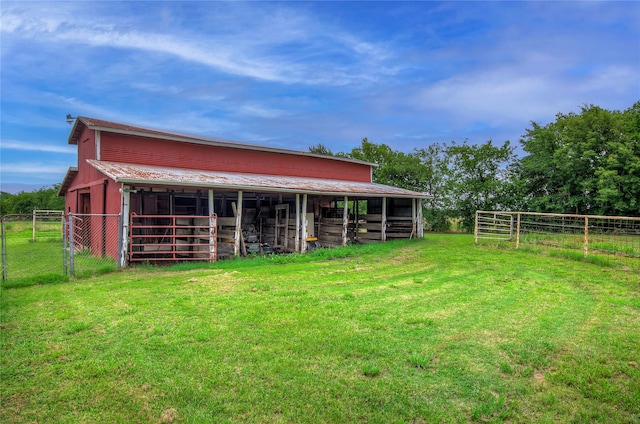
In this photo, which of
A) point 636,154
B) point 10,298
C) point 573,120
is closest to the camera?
point 10,298

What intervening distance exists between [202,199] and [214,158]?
6.55ft

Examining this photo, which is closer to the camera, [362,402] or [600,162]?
[362,402]

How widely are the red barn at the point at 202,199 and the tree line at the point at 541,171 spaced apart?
9.14 m

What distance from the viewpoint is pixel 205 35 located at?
1469cm

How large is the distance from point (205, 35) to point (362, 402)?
50.7 feet

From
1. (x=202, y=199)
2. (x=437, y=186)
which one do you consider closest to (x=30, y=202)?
(x=202, y=199)

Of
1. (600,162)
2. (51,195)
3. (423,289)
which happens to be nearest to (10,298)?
(423,289)

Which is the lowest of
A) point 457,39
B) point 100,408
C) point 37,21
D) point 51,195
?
point 100,408

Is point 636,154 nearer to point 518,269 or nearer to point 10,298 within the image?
point 518,269

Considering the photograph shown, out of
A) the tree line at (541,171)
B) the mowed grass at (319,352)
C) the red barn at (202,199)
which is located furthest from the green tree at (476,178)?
the mowed grass at (319,352)

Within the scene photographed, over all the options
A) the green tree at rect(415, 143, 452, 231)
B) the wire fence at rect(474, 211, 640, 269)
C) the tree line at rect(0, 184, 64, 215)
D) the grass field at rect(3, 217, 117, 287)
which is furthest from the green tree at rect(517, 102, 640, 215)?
the tree line at rect(0, 184, 64, 215)

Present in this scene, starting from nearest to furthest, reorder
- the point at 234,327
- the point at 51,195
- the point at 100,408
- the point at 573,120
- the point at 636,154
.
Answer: the point at 100,408 → the point at 234,327 → the point at 636,154 → the point at 573,120 → the point at 51,195

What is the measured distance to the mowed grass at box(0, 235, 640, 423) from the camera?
10.2 ft

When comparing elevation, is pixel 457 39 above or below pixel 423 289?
above
